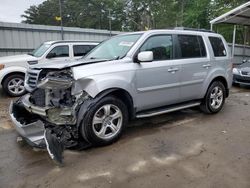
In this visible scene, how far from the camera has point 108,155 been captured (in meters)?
3.69

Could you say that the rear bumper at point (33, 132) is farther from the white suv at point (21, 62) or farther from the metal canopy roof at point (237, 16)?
the metal canopy roof at point (237, 16)

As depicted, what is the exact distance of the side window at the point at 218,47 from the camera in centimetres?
562

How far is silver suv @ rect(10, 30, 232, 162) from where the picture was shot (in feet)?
12.2

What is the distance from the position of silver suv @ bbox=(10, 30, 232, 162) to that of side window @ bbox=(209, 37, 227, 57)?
9 centimetres

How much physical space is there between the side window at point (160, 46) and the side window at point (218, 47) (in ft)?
4.44

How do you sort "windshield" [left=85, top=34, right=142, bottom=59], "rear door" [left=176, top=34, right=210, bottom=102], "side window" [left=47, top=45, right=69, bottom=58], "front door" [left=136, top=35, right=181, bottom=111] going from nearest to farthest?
1. "front door" [left=136, top=35, right=181, bottom=111]
2. "windshield" [left=85, top=34, right=142, bottom=59]
3. "rear door" [left=176, top=34, right=210, bottom=102]
4. "side window" [left=47, top=45, right=69, bottom=58]

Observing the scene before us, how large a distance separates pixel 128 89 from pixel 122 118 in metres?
0.49

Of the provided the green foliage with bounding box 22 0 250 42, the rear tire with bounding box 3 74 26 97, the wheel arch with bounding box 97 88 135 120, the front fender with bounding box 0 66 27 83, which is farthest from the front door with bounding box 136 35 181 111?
the green foliage with bounding box 22 0 250 42

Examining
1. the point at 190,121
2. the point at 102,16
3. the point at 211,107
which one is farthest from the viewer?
the point at 102,16

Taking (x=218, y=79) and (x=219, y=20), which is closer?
(x=218, y=79)

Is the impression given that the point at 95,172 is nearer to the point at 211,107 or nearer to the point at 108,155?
the point at 108,155

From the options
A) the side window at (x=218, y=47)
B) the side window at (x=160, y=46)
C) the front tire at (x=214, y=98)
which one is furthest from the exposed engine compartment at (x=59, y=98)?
the side window at (x=218, y=47)

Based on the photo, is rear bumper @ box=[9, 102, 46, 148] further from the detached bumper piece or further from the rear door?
the rear door

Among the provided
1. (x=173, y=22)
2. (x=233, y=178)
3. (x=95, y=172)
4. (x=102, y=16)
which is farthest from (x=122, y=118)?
(x=102, y=16)
